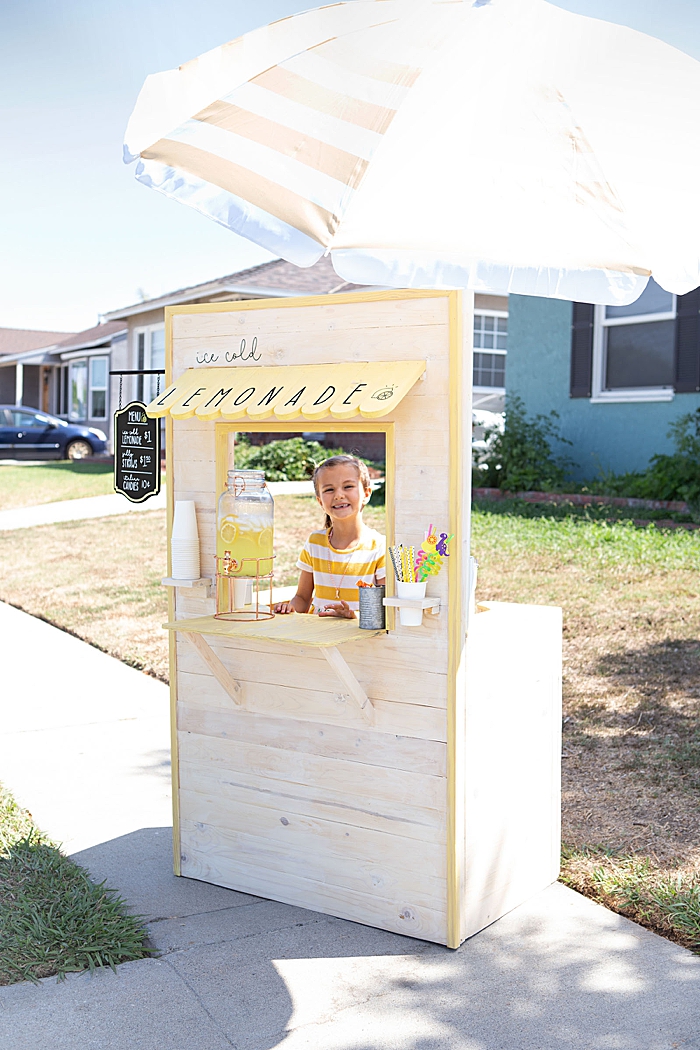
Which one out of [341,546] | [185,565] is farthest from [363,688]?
[185,565]

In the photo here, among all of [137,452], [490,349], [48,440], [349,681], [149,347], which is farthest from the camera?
[48,440]

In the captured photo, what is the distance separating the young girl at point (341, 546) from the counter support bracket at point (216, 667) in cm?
36

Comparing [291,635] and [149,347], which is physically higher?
[149,347]

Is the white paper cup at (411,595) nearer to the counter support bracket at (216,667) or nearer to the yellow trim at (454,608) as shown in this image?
the yellow trim at (454,608)

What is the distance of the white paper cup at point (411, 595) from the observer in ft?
10.0

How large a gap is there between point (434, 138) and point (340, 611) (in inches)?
65.1

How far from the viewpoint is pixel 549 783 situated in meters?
3.60

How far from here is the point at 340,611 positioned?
344cm

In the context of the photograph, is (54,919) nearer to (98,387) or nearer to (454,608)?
(454,608)

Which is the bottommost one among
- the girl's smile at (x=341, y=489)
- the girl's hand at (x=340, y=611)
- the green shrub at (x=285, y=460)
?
the girl's hand at (x=340, y=611)

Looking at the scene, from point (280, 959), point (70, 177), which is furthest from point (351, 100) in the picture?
point (70, 177)

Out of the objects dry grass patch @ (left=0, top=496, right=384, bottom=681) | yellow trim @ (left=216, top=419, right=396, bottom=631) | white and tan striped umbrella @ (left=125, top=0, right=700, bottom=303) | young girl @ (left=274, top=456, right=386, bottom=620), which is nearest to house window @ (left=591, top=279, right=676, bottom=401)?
dry grass patch @ (left=0, top=496, right=384, bottom=681)

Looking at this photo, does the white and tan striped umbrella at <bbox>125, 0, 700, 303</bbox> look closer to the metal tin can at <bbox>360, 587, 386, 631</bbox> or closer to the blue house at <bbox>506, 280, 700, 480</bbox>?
the metal tin can at <bbox>360, 587, 386, 631</bbox>

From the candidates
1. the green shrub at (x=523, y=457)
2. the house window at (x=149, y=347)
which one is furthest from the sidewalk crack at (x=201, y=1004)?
the house window at (x=149, y=347)
